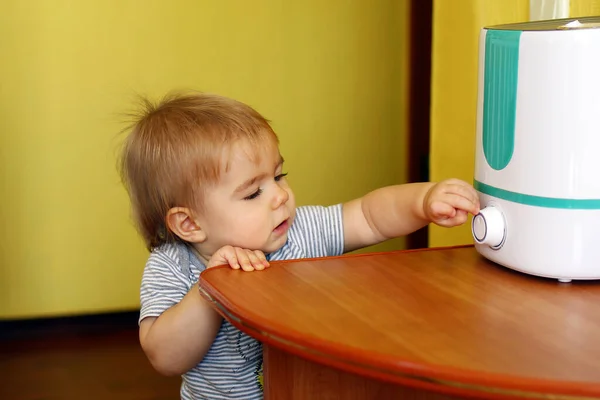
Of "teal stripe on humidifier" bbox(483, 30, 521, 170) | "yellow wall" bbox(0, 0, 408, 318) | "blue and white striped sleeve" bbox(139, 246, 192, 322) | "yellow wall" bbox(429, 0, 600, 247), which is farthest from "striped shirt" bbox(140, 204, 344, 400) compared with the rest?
"yellow wall" bbox(0, 0, 408, 318)

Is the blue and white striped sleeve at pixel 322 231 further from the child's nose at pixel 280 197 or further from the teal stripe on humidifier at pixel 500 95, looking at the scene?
the teal stripe on humidifier at pixel 500 95

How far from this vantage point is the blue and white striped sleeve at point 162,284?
1.00 meters

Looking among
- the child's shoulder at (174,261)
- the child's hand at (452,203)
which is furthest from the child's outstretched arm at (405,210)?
the child's shoulder at (174,261)

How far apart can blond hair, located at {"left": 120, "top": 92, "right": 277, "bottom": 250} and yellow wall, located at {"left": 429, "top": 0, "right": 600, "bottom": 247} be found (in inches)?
31.1

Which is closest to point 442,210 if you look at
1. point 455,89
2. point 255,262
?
point 255,262

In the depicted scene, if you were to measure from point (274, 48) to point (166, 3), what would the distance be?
11.9 inches

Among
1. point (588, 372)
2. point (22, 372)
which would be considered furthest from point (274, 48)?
point (588, 372)

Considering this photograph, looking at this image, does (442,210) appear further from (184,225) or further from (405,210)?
(184,225)

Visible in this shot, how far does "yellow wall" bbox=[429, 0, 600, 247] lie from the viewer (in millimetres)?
1749

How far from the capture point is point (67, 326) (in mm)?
2277

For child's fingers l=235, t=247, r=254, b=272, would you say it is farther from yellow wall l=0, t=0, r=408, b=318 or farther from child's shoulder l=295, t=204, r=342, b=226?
yellow wall l=0, t=0, r=408, b=318

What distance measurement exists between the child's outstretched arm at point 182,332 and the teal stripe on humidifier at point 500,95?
0.35 metres

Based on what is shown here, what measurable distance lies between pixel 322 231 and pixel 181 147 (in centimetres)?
24

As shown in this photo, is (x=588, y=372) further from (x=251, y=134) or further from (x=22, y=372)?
(x=22, y=372)
